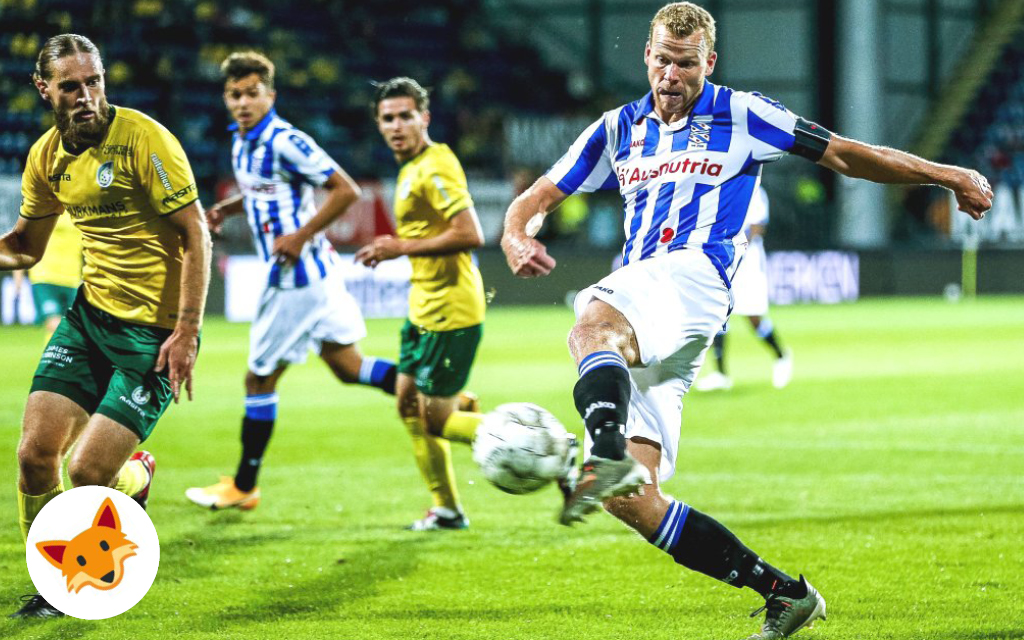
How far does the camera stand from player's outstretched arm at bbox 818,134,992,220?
4402 millimetres

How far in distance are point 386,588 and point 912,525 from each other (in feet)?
8.57

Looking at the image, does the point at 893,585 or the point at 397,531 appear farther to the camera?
the point at 397,531

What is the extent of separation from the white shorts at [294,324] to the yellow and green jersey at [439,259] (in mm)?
676

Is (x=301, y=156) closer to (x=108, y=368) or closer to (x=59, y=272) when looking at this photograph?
(x=108, y=368)

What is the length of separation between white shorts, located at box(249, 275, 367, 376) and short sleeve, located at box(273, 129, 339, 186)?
1.95ft

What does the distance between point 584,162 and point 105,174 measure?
1.69m

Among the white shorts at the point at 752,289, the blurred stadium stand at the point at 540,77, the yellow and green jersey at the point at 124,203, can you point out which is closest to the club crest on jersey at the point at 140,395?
the yellow and green jersey at the point at 124,203

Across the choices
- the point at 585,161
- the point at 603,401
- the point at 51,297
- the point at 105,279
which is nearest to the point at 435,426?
the point at 105,279

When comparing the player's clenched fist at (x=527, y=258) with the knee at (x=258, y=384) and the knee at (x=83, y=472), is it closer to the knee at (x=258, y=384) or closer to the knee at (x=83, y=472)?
the knee at (x=83, y=472)

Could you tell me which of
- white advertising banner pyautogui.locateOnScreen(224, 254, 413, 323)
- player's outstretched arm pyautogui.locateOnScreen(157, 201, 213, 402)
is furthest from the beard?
white advertising banner pyautogui.locateOnScreen(224, 254, 413, 323)

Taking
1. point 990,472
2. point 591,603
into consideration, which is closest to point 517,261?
point 591,603

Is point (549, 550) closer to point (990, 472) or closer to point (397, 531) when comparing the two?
point (397, 531)

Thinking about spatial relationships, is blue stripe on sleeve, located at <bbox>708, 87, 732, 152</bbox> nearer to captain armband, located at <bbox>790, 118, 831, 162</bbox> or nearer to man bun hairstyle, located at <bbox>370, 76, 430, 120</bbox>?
captain armband, located at <bbox>790, 118, 831, 162</bbox>

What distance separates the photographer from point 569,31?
111 feet
